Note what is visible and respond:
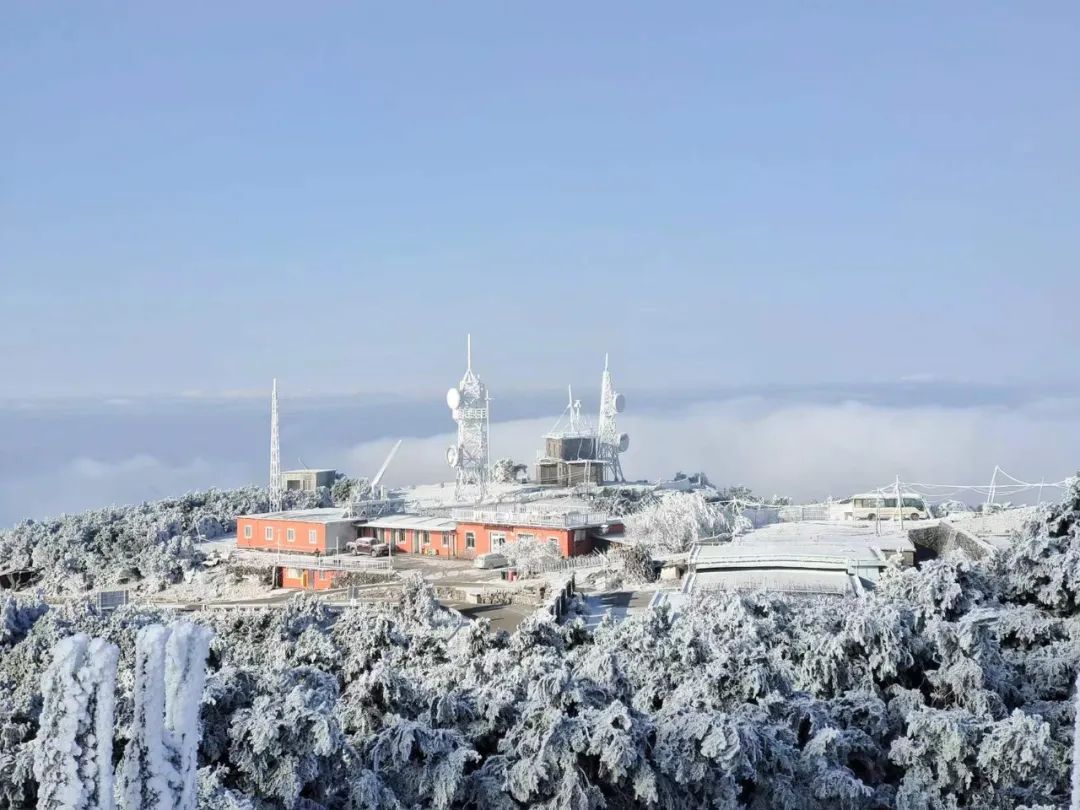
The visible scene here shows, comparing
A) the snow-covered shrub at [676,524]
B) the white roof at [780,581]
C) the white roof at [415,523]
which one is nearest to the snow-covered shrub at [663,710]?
the white roof at [780,581]

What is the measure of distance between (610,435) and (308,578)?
61.7ft

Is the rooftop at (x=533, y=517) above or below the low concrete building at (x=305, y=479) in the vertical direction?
below

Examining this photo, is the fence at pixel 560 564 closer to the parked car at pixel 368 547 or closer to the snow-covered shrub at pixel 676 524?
the snow-covered shrub at pixel 676 524

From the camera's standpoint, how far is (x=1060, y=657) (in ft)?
62.5

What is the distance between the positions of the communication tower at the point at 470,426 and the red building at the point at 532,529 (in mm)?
6625

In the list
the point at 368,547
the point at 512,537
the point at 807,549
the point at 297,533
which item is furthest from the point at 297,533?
the point at 807,549

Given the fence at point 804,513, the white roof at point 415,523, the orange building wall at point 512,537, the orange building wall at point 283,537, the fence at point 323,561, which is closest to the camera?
the fence at point 323,561

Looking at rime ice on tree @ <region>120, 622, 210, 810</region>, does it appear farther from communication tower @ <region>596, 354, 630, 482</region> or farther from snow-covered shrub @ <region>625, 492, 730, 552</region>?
communication tower @ <region>596, 354, 630, 482</region>

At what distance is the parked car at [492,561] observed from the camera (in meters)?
36.2

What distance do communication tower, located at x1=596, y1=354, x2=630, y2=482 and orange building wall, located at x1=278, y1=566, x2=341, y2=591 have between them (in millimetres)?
17883

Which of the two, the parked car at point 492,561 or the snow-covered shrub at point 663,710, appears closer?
the snow-covered shrub at point 663,710

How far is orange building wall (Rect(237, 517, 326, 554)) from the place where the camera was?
41062mm

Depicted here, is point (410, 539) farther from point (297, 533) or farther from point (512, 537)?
point (512, 537)

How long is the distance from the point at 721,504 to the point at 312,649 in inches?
1027
